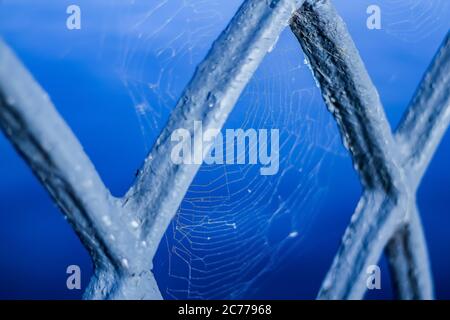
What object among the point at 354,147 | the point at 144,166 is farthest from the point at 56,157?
the point at 354,147

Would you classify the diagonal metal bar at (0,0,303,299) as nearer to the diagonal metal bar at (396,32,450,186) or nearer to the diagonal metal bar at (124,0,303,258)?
the diagonal metal bar at (124,0,303,258)

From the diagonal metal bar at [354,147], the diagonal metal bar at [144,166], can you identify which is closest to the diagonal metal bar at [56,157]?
the diagonal metal bar at [144,166]

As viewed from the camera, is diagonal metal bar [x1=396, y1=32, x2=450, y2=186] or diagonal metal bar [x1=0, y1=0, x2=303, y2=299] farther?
diagonal metal bar [x1=396, y1=32, x2=450, y2=186]

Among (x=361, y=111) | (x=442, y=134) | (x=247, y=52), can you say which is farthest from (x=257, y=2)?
(x=442, y=134)

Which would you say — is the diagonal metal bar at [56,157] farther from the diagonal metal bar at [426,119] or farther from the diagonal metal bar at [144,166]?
the diagonal metal bar at [426,119]

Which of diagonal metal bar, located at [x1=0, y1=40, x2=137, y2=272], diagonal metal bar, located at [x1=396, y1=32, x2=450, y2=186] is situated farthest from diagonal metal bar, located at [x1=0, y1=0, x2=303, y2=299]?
diagonal metal bar, located at [x1=396, y1=32, x2=450, y2=186]

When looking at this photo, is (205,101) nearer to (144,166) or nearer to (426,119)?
(144,166)
